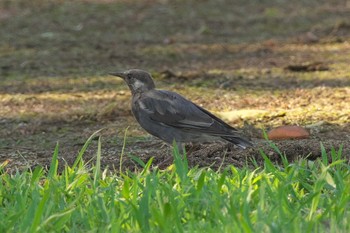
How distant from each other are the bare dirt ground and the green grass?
0.78 metres

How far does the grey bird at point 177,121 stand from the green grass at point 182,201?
0.80 m

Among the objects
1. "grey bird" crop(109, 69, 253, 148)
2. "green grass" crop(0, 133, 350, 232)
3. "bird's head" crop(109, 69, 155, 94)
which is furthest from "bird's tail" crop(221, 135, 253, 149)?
"bird's head" crop(109, 69, 155, 94)

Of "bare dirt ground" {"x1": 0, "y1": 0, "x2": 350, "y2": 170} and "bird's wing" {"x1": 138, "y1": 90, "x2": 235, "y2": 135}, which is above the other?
"bird's wing" {"x1": 138, "y1": 90, "x2": 235, "y2": 135}

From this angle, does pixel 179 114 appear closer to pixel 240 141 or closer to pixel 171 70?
pixel 240 141

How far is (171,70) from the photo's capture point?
1018cm

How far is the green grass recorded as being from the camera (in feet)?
14.6

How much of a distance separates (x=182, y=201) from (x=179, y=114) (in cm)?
177

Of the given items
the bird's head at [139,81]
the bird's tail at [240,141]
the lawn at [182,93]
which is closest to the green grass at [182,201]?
the lawn at [182,93]

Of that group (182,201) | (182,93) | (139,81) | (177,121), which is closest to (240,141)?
(177,121)

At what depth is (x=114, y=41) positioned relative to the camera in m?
12.0

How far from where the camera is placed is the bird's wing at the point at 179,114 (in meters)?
6.39

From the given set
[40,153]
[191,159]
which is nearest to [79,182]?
[191,159]

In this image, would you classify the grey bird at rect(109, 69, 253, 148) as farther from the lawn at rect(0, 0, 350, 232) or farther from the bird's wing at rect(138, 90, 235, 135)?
the lawn at rect(0, 0, 350, 232)

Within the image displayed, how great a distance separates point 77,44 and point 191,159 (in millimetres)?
5737
